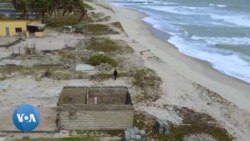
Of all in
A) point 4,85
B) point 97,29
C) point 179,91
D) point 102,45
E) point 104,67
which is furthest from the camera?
point 97,29

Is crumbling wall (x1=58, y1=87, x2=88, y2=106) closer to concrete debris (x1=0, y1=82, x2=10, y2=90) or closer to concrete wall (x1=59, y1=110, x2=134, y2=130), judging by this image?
concrete wall (x1=59, y1=110, x2=134, y2=130)

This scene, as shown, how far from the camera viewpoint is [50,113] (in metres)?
23.4

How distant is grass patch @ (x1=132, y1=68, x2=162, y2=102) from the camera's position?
90.1ft

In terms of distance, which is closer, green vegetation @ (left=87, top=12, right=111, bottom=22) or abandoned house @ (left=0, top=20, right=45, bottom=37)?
abandoned house @ (left=0, top=20, right=45, bottom=37)

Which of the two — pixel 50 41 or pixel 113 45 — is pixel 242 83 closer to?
pixel 113 45

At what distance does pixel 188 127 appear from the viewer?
22.7m

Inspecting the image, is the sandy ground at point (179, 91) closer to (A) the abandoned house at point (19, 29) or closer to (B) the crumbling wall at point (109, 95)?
(B) the crumbling wall at point (109, 95)

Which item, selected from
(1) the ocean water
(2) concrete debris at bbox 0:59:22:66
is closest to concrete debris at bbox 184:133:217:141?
(1) the ocean water

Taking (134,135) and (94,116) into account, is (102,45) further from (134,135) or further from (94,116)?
(134,135)

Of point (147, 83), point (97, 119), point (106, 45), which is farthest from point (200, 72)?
point (97, 119)

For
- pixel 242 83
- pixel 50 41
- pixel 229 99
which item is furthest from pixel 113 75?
pixel 50 41

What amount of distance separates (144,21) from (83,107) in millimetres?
46556

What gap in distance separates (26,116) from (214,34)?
1752 inches

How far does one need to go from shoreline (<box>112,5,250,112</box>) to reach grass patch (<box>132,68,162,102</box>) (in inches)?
159
